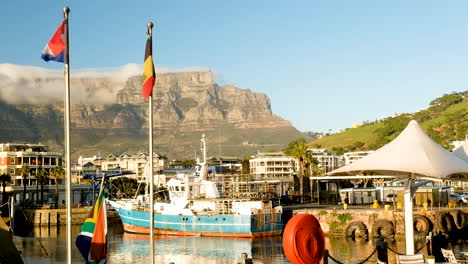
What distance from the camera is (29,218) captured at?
7288 cm

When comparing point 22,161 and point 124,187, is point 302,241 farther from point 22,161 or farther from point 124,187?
point 22,161

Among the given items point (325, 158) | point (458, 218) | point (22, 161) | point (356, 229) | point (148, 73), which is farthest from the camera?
point (325, 158)

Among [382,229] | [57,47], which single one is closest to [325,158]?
[382,229]

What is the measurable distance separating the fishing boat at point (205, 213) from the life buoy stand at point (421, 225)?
39.3ft

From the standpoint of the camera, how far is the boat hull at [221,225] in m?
52.2

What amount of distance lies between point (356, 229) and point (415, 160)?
30.7m

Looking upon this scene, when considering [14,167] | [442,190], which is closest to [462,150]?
[442,190]

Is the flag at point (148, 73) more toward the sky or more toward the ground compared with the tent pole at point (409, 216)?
more toward the sky

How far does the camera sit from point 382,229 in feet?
154

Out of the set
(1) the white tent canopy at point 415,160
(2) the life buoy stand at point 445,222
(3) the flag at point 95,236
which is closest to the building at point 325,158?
(2) the life buoy stand at point 445,222

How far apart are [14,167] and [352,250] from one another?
89899 mm

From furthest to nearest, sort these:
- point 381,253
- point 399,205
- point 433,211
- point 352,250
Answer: point 399,205 → point 433,211 → point 352,250 → point 381,253

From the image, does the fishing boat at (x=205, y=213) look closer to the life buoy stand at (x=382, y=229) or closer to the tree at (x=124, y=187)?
the life buoy stand at (x=382, y=229)

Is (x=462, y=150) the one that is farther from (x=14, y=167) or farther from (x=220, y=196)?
(x=14, y=167)
